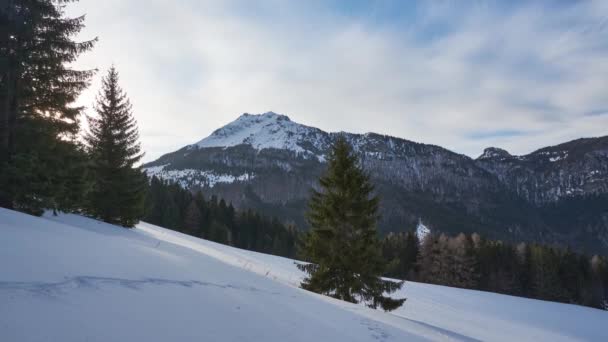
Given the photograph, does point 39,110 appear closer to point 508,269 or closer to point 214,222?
point 214,222

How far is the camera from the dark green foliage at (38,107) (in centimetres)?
945

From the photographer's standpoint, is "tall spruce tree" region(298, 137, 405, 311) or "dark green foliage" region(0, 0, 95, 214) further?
"tall spruce tree" region(298, 137, 405, 311)

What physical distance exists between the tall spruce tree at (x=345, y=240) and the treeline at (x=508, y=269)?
38.3 m

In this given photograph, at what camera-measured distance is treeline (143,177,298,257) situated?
51125mm

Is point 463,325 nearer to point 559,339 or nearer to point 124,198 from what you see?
point 559,339

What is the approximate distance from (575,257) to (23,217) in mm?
71171

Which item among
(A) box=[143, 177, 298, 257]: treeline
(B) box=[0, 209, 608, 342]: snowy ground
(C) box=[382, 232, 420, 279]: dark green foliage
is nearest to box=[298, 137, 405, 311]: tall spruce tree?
(B) box=[0, 209, 608, 342]: snowy ground

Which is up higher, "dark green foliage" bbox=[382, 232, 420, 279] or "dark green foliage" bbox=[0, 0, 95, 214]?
"dark green foliage" bbox=[0, 0, 95, 214]

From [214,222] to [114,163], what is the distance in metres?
37.9

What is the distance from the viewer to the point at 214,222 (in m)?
53.1

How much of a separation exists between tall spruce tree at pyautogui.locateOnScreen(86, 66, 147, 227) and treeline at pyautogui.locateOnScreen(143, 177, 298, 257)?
35.4m

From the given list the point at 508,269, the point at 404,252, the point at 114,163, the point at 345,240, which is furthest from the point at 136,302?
the point at 508,269

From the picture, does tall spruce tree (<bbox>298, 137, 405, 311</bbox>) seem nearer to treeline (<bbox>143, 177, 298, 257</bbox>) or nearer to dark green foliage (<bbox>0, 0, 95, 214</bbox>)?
dark green foliage (<bbox>0, 0, 95, 214</bbox>)

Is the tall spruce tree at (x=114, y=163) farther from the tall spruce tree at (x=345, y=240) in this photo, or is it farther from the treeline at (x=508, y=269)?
the treeline at (x=508, y=269)
